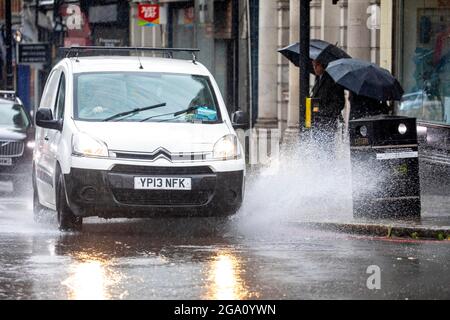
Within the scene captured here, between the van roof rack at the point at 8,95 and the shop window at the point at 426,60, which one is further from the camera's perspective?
the van roof rack at the point at 8,95

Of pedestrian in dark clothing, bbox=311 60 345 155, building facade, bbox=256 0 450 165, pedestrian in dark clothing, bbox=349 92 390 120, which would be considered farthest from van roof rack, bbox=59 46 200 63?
building facade, bbox=256 0 450 165

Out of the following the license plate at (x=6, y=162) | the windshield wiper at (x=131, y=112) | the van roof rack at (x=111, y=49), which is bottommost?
the license plate at (x=6, y=162)

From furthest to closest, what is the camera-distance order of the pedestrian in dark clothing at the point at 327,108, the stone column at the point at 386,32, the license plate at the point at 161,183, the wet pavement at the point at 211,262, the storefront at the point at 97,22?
the storefront at the point at 97,22 < the stone column at the point at 386,32 < the pedestrian in dark clothing at the point at 327,108 < the license plate at the point at 161,183 < the wet pavement at the point at 211,262

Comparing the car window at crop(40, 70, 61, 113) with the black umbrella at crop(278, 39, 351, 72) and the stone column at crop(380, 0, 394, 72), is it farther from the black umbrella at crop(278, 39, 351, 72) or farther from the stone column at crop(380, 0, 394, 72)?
the stone column at crop(380, 0, 394, 72)

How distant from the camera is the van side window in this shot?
1568cm

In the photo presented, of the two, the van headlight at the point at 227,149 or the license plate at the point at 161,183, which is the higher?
the van headlight at the point at 227,149

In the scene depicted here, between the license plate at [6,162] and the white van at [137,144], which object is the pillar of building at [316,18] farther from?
the white van at [137,144]

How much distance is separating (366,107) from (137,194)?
5.65 metres

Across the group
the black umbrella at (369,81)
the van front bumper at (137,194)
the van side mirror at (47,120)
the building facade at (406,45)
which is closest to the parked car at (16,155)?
the building facade at (406,45)

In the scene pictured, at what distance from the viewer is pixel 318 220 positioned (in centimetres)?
1579

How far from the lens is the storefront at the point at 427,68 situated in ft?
69.6

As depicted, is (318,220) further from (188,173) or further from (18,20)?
(18,20)

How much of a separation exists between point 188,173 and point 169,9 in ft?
91.4
